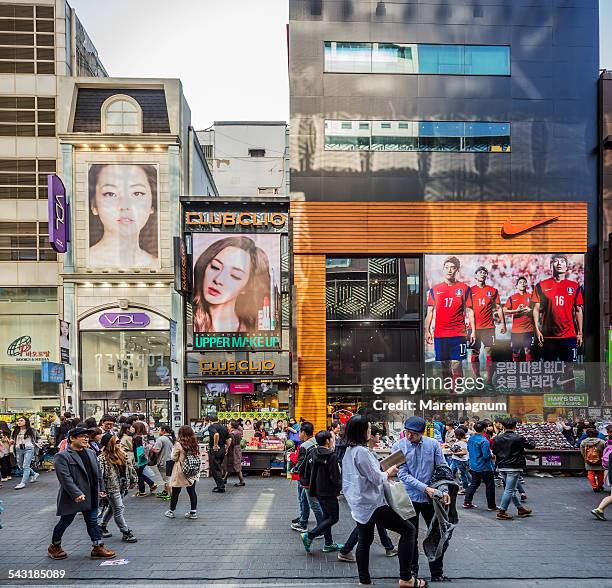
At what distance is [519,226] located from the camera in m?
25.5

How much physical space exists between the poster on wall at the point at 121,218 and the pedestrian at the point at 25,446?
1275 centimetres

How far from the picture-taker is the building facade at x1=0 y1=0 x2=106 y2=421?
26188mm

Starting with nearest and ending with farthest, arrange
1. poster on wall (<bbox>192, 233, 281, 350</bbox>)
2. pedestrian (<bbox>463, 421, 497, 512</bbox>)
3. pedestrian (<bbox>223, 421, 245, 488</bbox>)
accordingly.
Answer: pedestrian (<bbox>463, 421, 497, 512</bbox>) → pedestrian (<bbox>223, 421, 245, 488</bbox>) → poster on wall (<bbox>192, 233, 281, 350</bbox>)

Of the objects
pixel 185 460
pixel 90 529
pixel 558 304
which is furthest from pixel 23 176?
pixel 558 304

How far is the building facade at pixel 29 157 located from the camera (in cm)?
2619

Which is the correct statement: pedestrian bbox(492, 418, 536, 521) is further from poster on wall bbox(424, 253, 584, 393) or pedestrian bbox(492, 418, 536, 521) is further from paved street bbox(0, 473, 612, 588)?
poster on wall bbox(424, 253, 584, 393)

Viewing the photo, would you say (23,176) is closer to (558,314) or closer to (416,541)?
(558,314)

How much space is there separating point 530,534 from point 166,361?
64.9ft

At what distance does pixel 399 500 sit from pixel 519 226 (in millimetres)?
21894

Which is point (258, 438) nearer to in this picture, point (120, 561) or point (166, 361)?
point (120, 561)

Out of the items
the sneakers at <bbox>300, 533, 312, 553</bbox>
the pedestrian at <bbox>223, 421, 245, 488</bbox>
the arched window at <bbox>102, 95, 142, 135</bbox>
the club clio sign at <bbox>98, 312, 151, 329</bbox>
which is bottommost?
the pedestrian at <bbox>223, 421, 245, 488</bbox>

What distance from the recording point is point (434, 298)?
2525cm

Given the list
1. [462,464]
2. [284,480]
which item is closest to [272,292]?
[284,480]

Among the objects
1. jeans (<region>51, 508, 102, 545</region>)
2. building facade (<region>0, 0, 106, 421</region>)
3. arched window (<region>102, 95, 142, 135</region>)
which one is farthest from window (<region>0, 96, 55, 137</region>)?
jeans (<region>51, 508, 102, 545</region>)
